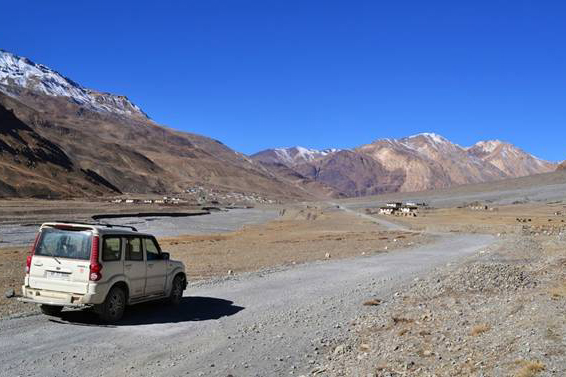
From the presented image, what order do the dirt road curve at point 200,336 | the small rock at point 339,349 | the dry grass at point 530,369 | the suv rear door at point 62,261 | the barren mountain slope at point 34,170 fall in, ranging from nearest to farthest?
the dry grass at point 530,369
the dirt road curve at point 200,336
the small rock at point 339,349
the suv rear door at point 62,261
the barren mountain slope at point 34,170

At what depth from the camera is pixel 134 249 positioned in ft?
41.7

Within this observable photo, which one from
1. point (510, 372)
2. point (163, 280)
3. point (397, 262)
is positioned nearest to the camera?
point (510, 372)

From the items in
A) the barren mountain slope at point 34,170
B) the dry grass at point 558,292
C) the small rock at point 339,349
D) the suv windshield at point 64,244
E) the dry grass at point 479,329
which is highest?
the barren mountain slope at point 34,170

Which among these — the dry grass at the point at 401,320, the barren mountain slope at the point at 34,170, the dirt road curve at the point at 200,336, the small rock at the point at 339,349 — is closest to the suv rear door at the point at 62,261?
the dirt road curve at the point at 200,336

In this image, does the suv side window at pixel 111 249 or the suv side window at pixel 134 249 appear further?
the suv side window at pixel 134 249

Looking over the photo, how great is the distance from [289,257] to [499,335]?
871 inches

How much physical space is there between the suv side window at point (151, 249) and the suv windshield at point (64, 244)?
1661 millimetres

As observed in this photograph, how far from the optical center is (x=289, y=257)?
103 ft

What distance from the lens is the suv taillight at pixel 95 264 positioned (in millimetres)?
11453

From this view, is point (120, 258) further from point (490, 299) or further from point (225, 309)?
point (490, 299)

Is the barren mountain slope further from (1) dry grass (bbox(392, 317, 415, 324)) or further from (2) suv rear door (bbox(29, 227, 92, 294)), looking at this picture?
(1) dry grass (bbox(392, 317, 415, 324))

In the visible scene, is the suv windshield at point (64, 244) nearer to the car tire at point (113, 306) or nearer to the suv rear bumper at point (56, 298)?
the suv rear bumper at point (56, 298)

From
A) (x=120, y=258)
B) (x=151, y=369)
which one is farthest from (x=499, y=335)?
(x=120, y=258)

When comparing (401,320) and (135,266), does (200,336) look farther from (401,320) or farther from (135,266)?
(401,320)
